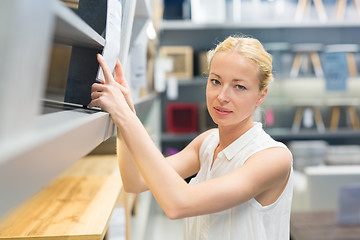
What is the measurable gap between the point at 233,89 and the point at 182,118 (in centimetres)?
388

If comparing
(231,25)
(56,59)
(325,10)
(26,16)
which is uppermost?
(325,10)

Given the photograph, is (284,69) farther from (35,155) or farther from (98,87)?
(35,155)

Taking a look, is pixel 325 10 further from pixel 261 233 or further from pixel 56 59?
pixel 261 233

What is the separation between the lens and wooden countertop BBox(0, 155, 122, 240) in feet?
3.37

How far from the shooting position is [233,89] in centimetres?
117

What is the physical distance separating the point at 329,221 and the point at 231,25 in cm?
312

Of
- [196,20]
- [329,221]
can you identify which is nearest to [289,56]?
[196,20]

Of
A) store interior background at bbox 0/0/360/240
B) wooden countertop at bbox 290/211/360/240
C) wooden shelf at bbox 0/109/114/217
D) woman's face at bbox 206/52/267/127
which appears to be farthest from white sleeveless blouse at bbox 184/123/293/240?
store interior background at bbox 0/0/360/240

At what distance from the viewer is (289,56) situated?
17.0 feet

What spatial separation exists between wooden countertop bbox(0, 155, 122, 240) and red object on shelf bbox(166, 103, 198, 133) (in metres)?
3.26

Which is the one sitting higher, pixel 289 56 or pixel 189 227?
pixel 289 56

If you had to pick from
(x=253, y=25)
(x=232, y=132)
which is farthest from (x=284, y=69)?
(x=232, y=132)

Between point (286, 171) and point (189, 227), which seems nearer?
point (286, 171)

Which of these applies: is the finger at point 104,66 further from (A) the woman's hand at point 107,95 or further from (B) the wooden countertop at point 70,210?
(B) the wooden countertop at point 70,210
